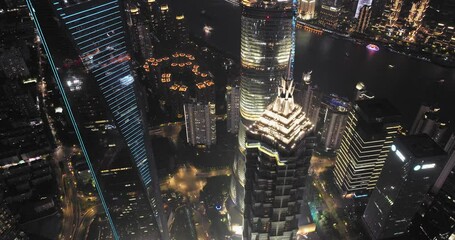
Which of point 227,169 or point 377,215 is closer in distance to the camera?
point 377,215

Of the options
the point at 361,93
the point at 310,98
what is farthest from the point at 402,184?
the point at 310,98

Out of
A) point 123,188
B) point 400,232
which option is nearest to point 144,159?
point 123,188

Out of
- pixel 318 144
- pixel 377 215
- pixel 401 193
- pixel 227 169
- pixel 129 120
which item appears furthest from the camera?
pixel 318 144

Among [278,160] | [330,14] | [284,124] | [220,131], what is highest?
[284,124]

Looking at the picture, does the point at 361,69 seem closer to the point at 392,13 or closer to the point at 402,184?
the point at 392,13

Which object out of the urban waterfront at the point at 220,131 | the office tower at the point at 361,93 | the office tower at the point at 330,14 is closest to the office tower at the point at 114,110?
the urban waterfront at the point at 220,131

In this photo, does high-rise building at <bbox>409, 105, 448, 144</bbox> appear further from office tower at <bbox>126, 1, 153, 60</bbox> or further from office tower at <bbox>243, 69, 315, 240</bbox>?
office tower at <bbox>126, 1, 153, 60</bbox>

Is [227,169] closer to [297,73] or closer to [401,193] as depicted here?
[401,193]
